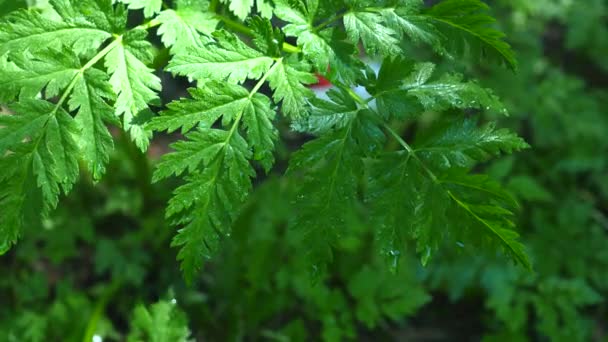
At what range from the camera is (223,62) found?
1.59 metres

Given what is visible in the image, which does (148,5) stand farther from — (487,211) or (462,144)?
(487,211)

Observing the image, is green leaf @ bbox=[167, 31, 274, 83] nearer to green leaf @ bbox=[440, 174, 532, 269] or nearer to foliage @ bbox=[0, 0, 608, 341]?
foliage @ bbox=[0, 0, 608, 341]

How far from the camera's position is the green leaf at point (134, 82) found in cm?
158

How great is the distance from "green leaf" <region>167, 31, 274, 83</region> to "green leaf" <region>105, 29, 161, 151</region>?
0.10 meters

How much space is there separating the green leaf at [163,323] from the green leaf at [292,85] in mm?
890

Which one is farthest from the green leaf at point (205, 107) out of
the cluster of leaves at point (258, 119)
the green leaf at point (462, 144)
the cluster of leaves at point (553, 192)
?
the cluster of leaves at point (553, 192)

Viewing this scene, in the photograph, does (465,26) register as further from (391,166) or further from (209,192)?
(209,192)

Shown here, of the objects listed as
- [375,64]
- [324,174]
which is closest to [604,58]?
[375,64]

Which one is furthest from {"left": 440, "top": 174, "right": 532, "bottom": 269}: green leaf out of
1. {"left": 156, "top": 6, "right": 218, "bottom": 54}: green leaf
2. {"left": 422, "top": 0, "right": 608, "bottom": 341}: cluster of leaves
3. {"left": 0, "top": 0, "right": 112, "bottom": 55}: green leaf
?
{"left": 422, "top": 0, "right": 608, "bottom": 341}: cluster of leaves

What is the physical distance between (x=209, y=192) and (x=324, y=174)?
0.28m

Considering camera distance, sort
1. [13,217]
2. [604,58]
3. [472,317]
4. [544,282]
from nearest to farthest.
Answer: [13,217] → [544,282] → [472,317] → [604,58]

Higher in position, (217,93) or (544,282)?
(217,93)

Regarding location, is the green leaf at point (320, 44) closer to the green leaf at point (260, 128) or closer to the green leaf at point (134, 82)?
the green leaf at point (260, 128)

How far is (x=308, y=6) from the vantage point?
1.66 metres
